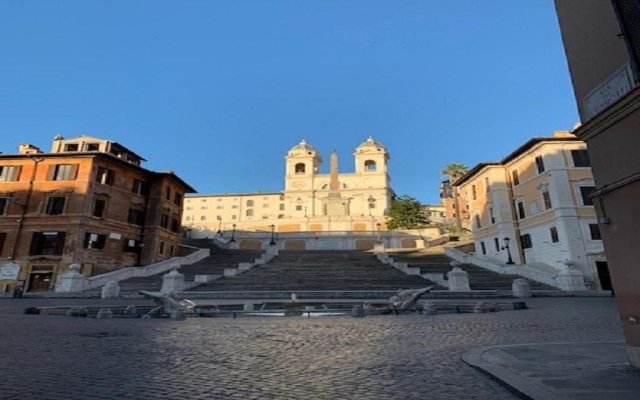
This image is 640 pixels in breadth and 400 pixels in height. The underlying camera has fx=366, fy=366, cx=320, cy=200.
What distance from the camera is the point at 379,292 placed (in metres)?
21.6

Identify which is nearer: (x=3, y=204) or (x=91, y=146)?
(x=3, y=204)

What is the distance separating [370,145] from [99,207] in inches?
2863

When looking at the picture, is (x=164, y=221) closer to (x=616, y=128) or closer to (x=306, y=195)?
(x=616, y=128)

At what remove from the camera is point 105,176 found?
35.3m

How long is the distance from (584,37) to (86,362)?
31.8ft

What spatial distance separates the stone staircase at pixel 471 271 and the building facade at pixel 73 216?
26.1 m

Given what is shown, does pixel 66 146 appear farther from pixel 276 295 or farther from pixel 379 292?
pixel 379 292

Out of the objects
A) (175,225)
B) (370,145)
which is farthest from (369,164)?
(175,225)

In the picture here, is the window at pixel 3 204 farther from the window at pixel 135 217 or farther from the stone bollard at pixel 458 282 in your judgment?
the stone bollard at pixel 458 282

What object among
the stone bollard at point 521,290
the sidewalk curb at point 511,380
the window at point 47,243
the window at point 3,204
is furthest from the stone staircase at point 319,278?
the window at point 3,204

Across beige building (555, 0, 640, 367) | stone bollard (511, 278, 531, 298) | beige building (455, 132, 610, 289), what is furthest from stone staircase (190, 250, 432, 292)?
beige building (555, 0, 640, 367)

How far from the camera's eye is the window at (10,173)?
34.3m

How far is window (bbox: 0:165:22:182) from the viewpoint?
113 feet

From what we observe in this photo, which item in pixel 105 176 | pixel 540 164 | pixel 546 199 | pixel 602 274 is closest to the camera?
pixel 602 274
